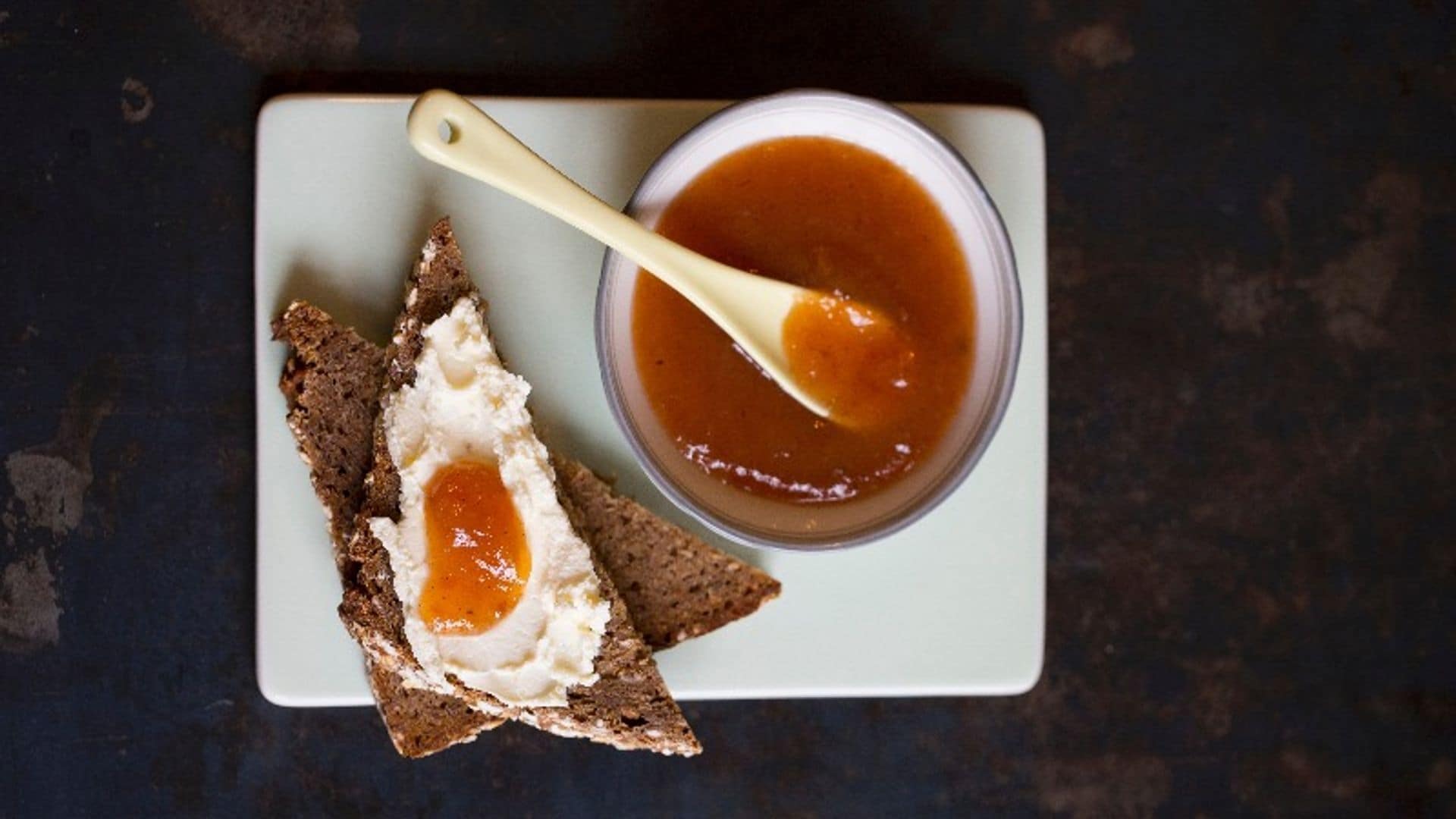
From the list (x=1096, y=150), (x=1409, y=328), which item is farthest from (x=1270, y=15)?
(x=1409, y=328)

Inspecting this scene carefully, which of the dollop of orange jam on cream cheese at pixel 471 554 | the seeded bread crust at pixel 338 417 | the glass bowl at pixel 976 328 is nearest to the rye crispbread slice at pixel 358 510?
the seeded bread crust at pixel 338 417

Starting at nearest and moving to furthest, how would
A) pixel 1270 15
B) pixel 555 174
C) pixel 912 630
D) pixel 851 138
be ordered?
pixel 555 174, pixel 851 138, pixel 912 630, pixel 1270 15

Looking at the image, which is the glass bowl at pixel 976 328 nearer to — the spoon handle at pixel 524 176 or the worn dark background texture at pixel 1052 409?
the spoon handle at pixel 524 176

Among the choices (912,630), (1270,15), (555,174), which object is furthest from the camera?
(1270,15)

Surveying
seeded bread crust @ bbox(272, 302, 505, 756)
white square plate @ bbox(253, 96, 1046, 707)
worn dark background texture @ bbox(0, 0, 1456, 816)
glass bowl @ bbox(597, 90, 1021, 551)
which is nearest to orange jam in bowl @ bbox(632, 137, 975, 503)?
A: glass bowl @ bbox(597, 90, 1021, 551)

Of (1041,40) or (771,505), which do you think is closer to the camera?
(771,505)

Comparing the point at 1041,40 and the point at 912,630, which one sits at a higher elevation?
the point at 1041,40

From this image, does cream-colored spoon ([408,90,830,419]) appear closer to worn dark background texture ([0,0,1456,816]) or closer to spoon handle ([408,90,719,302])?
spoon handle ([408,90,719,302])

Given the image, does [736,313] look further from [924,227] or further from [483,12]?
[483,12]
